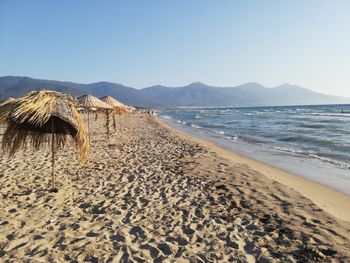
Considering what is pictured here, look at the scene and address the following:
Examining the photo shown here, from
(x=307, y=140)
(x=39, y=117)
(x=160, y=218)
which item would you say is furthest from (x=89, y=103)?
(x=307, y=140)

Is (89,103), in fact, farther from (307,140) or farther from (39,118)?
(307,140)

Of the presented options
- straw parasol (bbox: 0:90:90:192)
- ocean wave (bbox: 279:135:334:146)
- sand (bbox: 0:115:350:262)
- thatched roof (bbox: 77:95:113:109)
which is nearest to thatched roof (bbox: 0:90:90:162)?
straw parasol (bbox: 0:90:90:192)

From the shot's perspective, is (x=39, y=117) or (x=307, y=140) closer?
(x=39, y=117)

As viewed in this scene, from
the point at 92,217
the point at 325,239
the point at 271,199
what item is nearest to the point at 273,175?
the point at 271,199

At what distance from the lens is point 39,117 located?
6.91 meters

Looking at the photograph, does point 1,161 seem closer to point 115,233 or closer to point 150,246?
point 115,233

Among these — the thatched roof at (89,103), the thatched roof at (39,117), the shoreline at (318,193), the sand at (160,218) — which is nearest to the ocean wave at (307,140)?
the shoreline at (318,193)

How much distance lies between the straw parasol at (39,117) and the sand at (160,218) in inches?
46.1

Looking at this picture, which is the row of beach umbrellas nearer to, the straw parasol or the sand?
the straw parasol

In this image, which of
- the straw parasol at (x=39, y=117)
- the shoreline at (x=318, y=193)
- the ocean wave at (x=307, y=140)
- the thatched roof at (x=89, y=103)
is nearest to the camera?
the straw parasol at (x=39, y=117)

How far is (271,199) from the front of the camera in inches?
302

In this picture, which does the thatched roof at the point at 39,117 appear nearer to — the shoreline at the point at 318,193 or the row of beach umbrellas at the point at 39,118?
the row of beach umbrellas at the point at 39,118

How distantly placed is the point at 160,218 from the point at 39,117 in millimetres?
3106

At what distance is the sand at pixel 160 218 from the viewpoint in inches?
196
